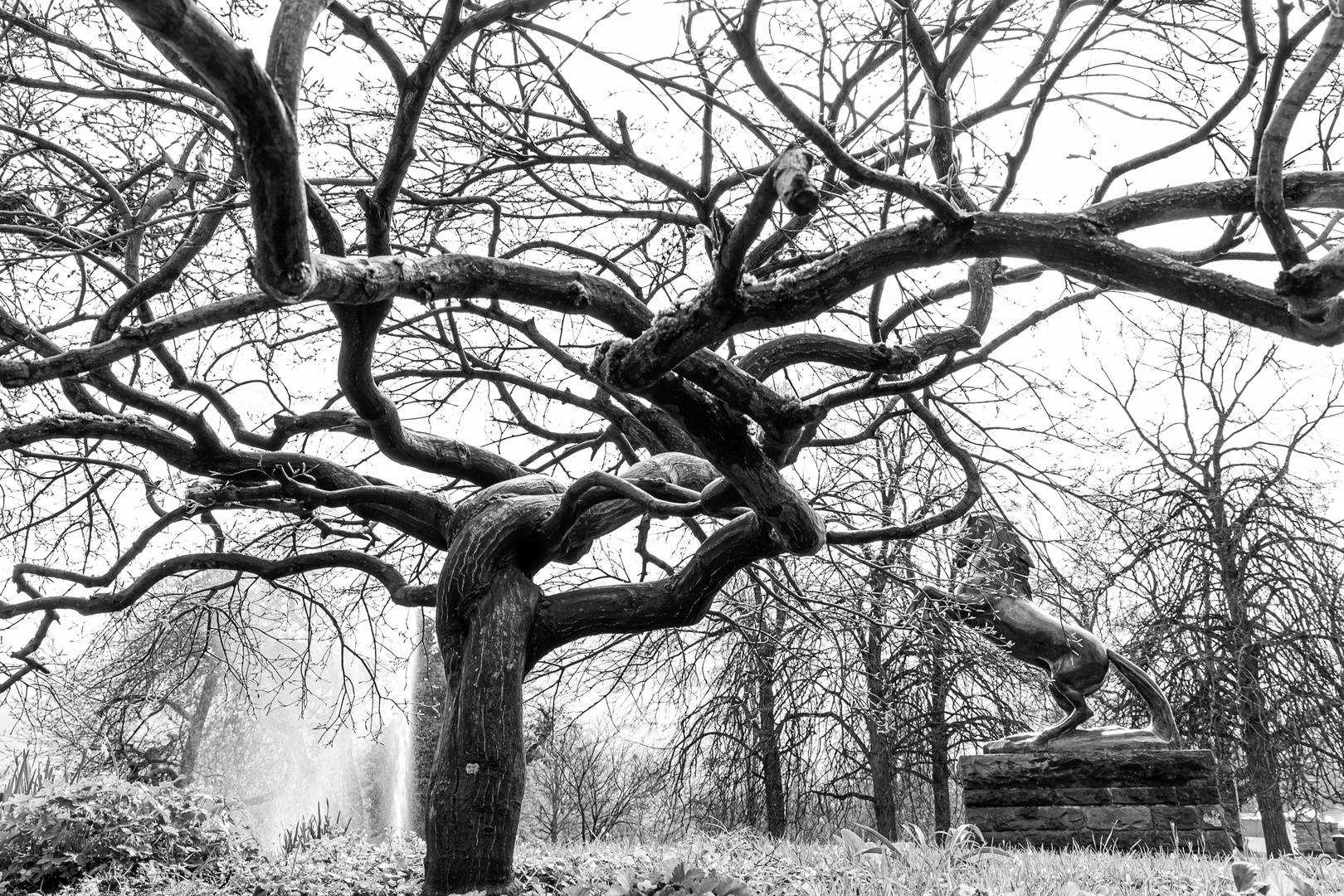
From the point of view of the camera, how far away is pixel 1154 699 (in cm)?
729

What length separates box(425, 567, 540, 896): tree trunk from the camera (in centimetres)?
447

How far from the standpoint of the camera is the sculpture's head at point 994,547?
681 cm

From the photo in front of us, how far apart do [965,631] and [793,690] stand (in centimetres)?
525

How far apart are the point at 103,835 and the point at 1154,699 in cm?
787

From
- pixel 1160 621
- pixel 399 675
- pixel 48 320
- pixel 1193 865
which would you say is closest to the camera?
pixel 1193 865

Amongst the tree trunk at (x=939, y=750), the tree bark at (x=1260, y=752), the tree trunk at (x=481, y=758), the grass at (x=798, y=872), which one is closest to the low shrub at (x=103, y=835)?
the grass at (x=798, y=872)

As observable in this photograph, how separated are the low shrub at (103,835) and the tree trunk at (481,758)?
2.67 m

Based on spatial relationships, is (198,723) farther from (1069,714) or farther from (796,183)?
(796,183)

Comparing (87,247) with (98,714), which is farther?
(98,714)

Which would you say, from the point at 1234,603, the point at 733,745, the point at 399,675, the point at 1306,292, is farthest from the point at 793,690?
the point at 399,675

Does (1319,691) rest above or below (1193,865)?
above

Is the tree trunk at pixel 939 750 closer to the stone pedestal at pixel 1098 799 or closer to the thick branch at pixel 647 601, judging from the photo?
the stone pedestal at pixel 1098 799

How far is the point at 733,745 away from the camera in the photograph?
11.9 metres

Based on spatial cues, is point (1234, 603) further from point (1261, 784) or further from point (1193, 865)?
point (1193, 865)
